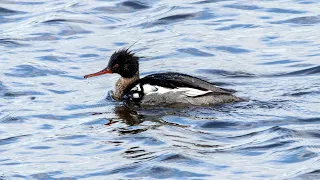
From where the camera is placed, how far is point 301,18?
17.9m

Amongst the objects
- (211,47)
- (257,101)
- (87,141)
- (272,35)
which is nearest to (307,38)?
(272,35)

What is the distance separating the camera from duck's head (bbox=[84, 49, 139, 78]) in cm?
1382

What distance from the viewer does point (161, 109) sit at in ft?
42.5

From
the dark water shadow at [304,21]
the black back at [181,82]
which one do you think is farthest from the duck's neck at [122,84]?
the dark water shadow at [304,21]

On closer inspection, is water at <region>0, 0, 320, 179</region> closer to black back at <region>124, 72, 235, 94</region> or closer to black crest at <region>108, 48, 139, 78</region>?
black back at <region>124, 72, 235, 94</region>

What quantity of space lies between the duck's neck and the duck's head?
0.05 meters

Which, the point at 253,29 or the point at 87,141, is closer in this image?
the point at 87,141

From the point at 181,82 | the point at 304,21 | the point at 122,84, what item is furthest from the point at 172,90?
the point at 304,21

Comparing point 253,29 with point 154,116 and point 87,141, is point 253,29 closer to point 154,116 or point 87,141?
point 154,116

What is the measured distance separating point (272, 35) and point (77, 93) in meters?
4.46

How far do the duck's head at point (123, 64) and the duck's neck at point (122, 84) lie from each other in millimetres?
54

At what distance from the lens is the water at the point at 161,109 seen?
33.4 feet

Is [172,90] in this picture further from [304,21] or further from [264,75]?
[304,21]

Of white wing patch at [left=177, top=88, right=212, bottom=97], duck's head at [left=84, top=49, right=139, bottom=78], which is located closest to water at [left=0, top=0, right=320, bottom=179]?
white wing patch at [left=177, top=88, right=212, bottom=97]
